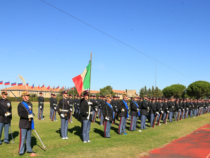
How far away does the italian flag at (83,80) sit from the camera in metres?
9.30

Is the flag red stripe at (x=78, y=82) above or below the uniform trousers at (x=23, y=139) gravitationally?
above

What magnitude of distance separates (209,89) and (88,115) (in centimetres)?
7670

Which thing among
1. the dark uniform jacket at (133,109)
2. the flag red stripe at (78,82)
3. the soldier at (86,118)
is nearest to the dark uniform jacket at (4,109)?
the flag red stripe at (78,82)

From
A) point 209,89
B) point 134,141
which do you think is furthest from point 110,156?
point 209,89

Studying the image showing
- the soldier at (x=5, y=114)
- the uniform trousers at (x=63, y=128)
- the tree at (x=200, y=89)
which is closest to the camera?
the soldier at (x=5, y=114)

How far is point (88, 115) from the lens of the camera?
853cm

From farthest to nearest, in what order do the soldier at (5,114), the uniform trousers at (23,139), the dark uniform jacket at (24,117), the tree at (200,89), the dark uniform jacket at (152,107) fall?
the tree at (200,89) < the dark uniform jacket at (152,107) < the soldier at (5,114) < the dark uniform jacket at (24,117) < the uniform trousers at (23,139)

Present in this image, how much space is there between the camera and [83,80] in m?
9.49

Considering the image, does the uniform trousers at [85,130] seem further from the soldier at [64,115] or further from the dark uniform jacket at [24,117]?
the dark uniform jacket at [24,117]

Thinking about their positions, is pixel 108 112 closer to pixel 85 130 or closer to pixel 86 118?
pixel 86 118

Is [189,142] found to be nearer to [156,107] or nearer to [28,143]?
[156,107]

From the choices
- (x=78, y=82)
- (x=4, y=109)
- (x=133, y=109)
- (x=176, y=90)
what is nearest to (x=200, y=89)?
(x=176, y=90)

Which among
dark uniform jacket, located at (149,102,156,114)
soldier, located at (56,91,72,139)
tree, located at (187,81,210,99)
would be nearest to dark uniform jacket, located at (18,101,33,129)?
soldier, located at (56,91,72,139)

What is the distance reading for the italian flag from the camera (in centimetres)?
930
